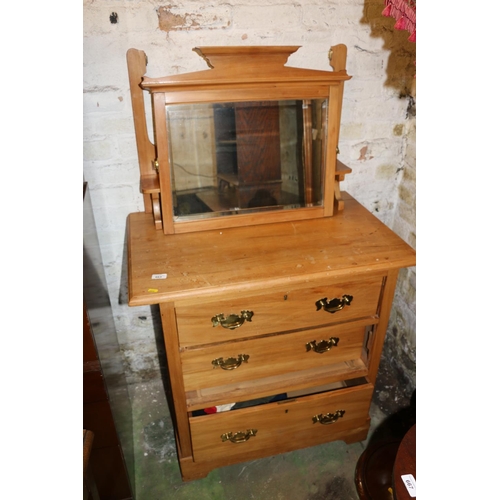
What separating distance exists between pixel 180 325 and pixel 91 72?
0.88m

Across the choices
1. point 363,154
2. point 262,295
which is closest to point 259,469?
point 262,295

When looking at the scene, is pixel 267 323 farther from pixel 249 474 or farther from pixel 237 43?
pixel 237 43

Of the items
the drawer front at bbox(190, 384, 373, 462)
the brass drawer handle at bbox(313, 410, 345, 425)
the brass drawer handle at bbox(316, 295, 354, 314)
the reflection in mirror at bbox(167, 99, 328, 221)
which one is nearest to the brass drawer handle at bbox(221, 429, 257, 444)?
the drawer front at bbox(190, 384, 373, 462)

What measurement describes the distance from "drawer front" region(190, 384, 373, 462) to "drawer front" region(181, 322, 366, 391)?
0.14 m

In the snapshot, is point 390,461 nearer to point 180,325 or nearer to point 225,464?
point 225,464

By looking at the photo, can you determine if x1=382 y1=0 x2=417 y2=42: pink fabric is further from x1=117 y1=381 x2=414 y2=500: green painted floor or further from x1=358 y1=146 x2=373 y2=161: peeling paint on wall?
x1=117 y1=381 x2=414 y2=500: green painted floor

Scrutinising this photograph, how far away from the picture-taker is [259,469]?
161 cm

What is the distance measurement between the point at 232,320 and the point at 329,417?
0.65 meters

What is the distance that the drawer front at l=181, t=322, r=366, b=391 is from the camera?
50.4 inches

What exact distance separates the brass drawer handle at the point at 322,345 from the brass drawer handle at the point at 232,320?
28 cm

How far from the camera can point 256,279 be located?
1.12 metres

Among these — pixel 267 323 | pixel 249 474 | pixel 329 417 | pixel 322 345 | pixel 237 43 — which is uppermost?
pixel 237 43

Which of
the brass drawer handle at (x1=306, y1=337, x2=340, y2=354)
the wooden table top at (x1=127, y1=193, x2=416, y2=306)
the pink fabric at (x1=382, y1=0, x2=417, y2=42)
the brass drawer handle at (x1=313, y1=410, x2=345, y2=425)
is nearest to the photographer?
the pink fabric at (x1=382, y1=0, x2=417, y2=42)

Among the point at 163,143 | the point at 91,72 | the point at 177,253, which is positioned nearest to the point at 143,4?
the point at 91,72
